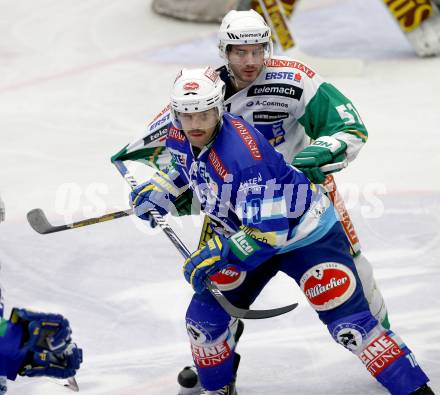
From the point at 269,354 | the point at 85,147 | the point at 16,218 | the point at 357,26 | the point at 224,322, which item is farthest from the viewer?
the point at 357,26

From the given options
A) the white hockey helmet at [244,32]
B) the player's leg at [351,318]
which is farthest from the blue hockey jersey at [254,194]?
the white hockey helmet at [244,32]

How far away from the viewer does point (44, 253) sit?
7.00 m

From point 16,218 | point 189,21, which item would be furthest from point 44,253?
point 189,21

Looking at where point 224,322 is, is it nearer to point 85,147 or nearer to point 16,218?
point 16,218

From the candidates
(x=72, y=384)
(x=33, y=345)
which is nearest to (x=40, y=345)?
(x=33, y=345)

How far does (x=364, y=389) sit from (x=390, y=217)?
6.96 feet

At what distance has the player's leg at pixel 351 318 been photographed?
4.70 m

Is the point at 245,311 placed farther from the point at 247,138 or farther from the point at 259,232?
the point at 247,138

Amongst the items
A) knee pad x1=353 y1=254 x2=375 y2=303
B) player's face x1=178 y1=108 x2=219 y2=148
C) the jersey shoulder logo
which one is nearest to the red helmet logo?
player's face x1=178 y1=108 x2=219 y2=148

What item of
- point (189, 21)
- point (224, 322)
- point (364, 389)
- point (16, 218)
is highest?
point (224, 322)

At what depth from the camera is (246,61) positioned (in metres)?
5.06

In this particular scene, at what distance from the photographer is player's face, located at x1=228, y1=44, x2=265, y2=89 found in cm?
505

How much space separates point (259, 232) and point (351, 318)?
0.57 metres

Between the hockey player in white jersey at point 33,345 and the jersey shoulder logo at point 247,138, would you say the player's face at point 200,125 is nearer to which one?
the jersey shoulder logo at point 247,138
